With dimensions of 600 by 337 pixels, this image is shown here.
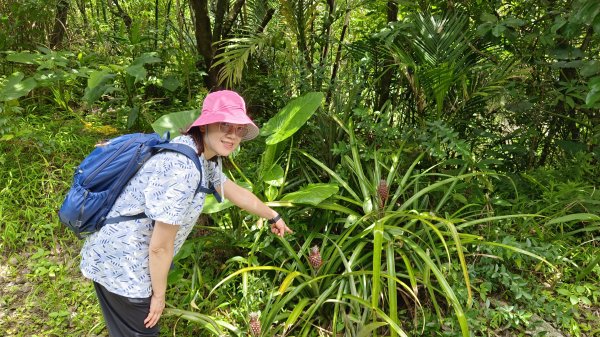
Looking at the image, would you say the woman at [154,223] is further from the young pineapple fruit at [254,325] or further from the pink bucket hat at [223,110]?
the young pineapple fruit at [254,325]

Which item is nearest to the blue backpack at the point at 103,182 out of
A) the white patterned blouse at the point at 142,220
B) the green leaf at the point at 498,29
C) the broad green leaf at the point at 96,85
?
the white patterned blouse at the point at 142,220

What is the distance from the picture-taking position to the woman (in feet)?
4.99

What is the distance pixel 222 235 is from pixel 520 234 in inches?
65.4

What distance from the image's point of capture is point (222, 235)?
266cm

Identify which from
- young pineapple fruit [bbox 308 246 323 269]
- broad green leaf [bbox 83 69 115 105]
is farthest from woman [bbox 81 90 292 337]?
broad green leaf [bbox 83 69 115 105]

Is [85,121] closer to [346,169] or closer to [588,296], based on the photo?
[346,169]

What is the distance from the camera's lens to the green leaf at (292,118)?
270cm

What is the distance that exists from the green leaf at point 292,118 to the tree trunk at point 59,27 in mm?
2826

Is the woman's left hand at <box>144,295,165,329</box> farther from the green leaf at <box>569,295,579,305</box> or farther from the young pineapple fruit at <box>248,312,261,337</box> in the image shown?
the green leaf at <box>569,295,579,305</box>

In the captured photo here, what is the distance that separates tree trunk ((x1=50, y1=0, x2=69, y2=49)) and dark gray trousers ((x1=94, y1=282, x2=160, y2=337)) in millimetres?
3541

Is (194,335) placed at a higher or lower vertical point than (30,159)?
lower

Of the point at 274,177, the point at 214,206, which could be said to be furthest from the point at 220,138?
the point at 274,177

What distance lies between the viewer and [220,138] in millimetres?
1661

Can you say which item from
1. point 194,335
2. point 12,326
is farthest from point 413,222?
point 12,326
